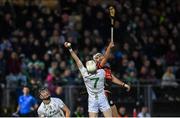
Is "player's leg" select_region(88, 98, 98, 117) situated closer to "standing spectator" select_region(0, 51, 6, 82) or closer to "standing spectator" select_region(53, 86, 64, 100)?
"standing spectator" select_region(53, 86, 64, 100)

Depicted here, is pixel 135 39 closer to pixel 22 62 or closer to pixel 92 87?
pixel 22 62

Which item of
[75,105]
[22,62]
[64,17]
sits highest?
[64,17]

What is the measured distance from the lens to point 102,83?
14992mm

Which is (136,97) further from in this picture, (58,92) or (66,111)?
(66,111)

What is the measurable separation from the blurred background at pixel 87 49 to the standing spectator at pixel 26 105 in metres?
0.82

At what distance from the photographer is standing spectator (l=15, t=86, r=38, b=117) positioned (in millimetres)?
18812

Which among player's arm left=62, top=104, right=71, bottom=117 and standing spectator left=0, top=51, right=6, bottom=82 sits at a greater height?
standing spectator left=0, top=51, right=6, bottom=82

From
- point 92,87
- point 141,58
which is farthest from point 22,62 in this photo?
point 92,87

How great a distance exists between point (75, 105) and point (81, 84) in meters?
0.67

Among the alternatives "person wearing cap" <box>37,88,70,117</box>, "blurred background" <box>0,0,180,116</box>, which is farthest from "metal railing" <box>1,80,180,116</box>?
"person wearing cap" <box>37,88,70,117</box>

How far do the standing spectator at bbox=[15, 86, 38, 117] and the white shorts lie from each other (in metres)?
4.07

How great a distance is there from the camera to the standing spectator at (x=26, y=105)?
61.7ft

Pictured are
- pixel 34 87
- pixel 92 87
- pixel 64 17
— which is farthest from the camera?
pixel 64 17

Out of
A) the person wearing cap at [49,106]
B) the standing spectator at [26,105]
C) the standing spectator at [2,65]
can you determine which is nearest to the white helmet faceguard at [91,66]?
the person wearing cap at [49,106]
